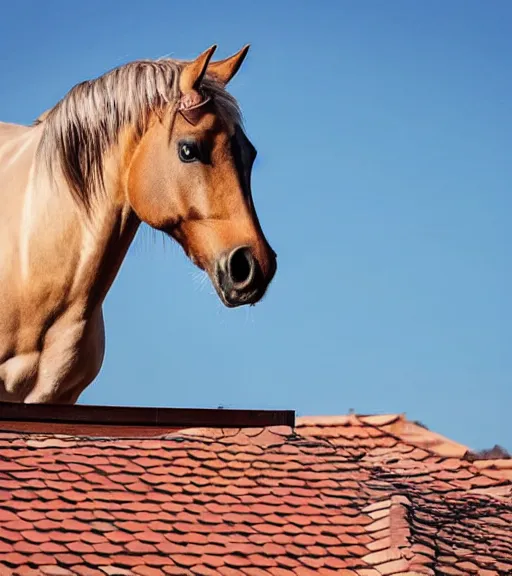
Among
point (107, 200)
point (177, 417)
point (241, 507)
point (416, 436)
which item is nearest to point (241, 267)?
point (107, 200)

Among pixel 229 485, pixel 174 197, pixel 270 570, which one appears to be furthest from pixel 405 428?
pixel 174 197

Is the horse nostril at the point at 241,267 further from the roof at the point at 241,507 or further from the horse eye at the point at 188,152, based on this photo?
the roof at the point at 241,507

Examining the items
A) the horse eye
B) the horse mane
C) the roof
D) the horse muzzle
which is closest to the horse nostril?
the horse muzzle

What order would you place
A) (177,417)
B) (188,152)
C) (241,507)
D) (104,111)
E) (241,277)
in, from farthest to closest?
(177,417), (241,507), (104,111), (188,152), (241,277)

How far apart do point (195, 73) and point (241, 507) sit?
250cm

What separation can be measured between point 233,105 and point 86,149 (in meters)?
0.82

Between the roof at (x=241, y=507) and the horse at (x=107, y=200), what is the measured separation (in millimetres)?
658

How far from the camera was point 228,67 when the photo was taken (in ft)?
26.7

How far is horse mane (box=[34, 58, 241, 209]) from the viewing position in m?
7.80

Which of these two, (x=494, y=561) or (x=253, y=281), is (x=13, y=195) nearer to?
(x=253, y=281)

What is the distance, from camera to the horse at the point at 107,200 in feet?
25.0

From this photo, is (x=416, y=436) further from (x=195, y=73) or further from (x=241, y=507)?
(x=195, y=73)

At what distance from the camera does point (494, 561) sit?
8.32m

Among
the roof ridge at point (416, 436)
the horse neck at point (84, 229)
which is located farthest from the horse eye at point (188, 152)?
the roof ridge at point (416, 436)
